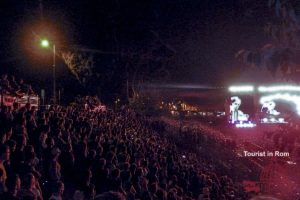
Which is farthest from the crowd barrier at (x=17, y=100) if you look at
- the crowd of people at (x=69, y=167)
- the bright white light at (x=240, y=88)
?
the bright white light at (x=240, y=88)

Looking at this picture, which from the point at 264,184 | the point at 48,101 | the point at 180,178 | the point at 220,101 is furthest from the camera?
the point at 220,101

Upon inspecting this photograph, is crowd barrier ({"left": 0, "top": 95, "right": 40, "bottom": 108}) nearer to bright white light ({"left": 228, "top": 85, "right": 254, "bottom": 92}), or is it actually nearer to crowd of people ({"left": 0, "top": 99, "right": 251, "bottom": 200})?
crowd of people ({"left": 0, "top": 99, "right": 251, "bottom": 200})

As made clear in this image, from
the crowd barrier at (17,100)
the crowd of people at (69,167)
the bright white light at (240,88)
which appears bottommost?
the crowd of people at (69,167)

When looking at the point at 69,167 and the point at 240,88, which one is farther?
the point at 240,88

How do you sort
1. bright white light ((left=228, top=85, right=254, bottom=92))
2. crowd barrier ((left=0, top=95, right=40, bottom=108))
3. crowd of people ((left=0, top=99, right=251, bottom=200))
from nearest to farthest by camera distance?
crowd of people ((left=0, top=99, right=251, bottom=200)), crowd barrier ((left=0, top=95, right=40, bottom=108)), bright white light ((left=228, top=85, right=254, bottom=92))

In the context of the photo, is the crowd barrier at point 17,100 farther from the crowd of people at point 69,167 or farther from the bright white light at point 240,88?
the bright white light at point 240,88

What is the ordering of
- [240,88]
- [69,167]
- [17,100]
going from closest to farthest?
[69,167], [17,100], [240,88]

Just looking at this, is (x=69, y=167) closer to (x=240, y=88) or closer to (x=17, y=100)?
(x=17, y=100)

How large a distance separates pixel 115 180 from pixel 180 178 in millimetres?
3819

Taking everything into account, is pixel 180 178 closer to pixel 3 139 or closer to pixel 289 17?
pixel 3 139

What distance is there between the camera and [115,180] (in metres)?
8.62

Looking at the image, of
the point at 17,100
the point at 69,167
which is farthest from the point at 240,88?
the point at 69,167

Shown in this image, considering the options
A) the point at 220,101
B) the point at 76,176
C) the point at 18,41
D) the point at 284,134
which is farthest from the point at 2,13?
the point at 220,101

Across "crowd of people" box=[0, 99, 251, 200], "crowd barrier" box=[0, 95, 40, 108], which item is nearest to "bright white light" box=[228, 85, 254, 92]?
"crowd barrier" box=[0, 95, 40, 108]
